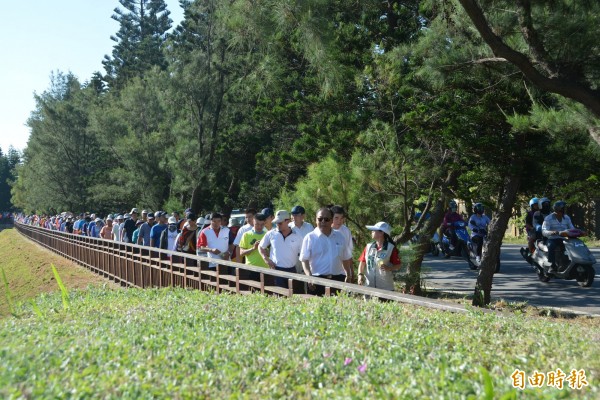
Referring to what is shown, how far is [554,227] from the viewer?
46.6 feet

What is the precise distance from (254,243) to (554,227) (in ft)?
22.7

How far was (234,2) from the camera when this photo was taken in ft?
32.7

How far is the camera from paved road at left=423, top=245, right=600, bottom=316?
12.2 meters

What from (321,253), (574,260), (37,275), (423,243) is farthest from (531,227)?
(37,275)

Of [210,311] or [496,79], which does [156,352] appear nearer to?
[210,311]

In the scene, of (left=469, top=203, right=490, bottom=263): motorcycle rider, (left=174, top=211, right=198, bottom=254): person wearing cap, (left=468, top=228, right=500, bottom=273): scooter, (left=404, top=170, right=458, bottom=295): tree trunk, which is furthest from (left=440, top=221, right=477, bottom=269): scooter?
(left=174, top=211, right=198, bottom=254): person wearing cap

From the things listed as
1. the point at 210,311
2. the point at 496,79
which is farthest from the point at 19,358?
the point at 496,79

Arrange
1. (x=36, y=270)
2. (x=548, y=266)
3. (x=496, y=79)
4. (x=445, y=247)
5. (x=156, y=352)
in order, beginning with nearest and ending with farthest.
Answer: (x=156, y=352)
(x=496, y=79)
(x=548, y=266)
(x=445, y=247)
(x=36, y=270)

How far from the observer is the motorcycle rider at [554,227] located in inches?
559

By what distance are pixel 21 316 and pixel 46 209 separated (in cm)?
6488

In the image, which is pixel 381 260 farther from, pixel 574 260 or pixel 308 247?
pixel 574 260

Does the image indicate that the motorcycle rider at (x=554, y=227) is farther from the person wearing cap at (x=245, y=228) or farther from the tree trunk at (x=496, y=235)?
the person wearing cap at (x=245, y=228)

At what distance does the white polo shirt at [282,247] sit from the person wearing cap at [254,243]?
2.12 feet

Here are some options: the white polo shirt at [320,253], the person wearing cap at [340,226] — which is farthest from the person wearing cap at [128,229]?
the white polo shirt at [320,253]
